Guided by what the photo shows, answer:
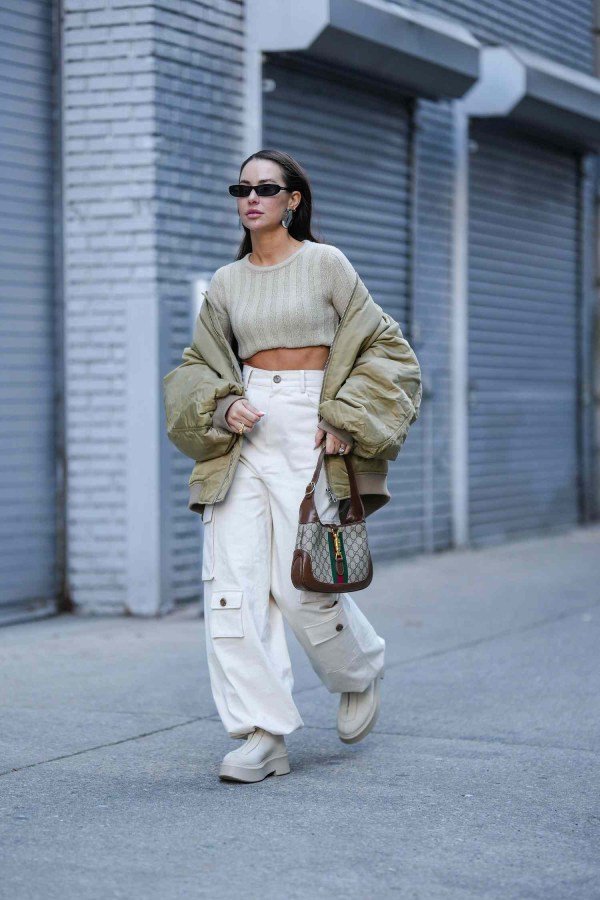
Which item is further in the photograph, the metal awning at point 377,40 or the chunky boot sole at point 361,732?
the metal awning at point 377,40

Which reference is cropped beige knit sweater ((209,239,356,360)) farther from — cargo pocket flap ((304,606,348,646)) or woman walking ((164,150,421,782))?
cargo pocket flap ((304,606,348,646))

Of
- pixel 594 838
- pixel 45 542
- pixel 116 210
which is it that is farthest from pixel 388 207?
pixel 594 838

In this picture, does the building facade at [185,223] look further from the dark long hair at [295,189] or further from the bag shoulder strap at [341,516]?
the bag shoulder strap at [341,516]

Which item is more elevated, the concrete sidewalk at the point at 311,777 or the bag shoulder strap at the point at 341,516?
the bag shoulder strap at the point at 341,516

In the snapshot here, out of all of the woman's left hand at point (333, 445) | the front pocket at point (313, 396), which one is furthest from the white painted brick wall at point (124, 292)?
the woman's left hand at point (333, 445)

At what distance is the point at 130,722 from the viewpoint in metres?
5.75

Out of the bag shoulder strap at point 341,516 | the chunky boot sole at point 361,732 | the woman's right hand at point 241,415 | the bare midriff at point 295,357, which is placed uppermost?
the bare midriff at point 295,357

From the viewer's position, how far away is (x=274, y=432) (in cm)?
491

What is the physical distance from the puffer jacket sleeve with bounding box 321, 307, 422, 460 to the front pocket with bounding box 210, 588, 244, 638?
0.60 metres

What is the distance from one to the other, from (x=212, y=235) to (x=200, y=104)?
0.74 m

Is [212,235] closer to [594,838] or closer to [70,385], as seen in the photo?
[70,385]

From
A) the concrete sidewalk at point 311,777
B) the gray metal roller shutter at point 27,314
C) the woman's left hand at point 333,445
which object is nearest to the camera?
the concrete sidewalk at point 311,777

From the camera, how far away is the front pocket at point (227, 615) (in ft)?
15.7

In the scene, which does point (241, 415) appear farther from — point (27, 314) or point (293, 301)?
point (27, 314)
